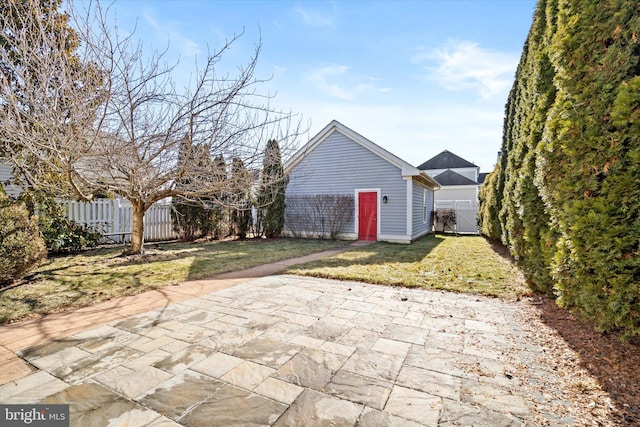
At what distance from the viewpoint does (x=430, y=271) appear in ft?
20.7

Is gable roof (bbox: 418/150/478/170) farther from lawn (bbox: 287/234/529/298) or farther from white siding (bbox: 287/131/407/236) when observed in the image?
lawn (bbox: 287/234/529/298)

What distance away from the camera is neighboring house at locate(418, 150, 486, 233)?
705 inches

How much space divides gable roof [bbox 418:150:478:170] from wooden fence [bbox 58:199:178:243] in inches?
993

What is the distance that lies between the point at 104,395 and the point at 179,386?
0.47 metres

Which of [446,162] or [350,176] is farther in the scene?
[446,162]

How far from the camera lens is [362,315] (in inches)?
147

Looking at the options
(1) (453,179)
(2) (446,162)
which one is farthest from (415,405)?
(2) (446,162)

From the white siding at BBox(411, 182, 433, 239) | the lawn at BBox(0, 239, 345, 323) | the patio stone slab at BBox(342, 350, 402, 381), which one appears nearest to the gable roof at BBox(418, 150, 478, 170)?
the white siding at BBox(411, 182, 433, 239)

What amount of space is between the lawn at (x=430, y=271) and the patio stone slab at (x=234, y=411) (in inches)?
147

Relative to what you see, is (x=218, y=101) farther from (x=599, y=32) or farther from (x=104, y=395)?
(x=599, y=32)

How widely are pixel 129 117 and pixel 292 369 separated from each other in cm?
574

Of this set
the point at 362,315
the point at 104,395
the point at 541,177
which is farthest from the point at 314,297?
the point at 541,177

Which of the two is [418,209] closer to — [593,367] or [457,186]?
[593,367]

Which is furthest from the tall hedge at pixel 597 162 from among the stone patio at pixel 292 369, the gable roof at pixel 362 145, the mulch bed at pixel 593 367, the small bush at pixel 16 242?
the gable roof at pixel 362 145
